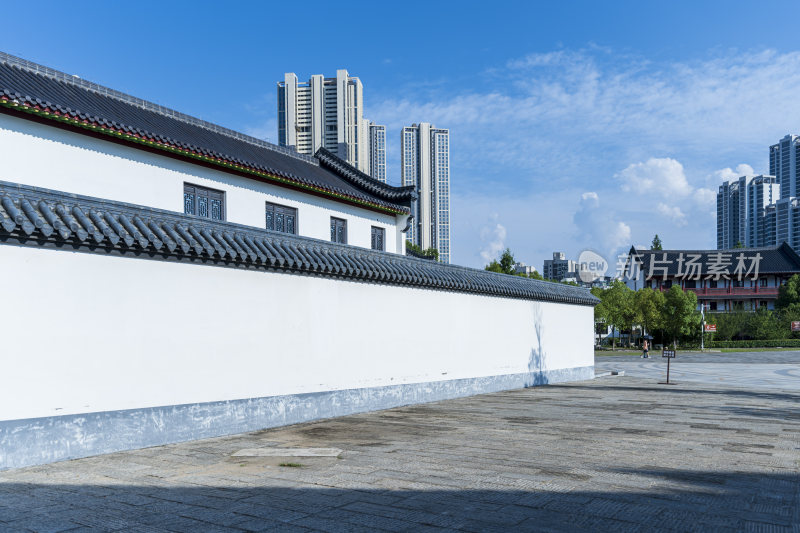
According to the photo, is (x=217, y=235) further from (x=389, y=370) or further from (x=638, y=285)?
(x=638, y=285)

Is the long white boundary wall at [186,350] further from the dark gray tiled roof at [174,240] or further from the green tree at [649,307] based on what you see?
the green tree at [649,307]

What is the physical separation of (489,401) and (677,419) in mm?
4726

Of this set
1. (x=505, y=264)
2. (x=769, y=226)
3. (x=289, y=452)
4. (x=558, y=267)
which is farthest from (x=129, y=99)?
(x=558, y=267)

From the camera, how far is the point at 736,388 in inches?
825

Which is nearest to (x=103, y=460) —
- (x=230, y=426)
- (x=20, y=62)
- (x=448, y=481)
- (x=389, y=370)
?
(x=230, y=426)

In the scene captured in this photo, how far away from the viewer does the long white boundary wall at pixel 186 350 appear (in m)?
7.96

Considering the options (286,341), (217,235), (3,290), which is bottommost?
(286,341)

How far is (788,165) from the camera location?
121 m

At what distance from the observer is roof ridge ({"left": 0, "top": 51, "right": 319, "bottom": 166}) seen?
13.5m

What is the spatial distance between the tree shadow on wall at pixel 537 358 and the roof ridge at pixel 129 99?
10083 millimetres

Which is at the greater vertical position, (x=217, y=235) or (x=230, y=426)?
(x=217, y=235)

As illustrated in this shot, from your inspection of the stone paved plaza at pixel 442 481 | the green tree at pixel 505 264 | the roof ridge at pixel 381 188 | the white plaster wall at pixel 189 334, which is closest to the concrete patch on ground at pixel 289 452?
the stone paved plaza at pixel 442 481

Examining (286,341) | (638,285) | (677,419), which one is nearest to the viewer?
(286,341)

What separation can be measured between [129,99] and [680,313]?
54.4 meters
